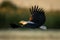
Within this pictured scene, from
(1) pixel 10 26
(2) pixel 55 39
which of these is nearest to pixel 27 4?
(1) pixel 10 26

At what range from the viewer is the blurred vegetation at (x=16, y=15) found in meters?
1.37

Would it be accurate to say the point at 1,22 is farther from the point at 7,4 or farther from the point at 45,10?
the point at 45,10

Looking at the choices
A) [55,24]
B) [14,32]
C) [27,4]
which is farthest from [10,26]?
[55,24]

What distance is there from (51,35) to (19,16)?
0.24 metres

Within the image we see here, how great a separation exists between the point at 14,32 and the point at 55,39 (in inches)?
10.6

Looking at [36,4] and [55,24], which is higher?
[36,4]

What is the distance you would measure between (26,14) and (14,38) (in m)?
0.17

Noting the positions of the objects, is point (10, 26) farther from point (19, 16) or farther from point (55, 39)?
point (55, 39)

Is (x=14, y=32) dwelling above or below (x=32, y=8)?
below

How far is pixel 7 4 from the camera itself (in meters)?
1.38

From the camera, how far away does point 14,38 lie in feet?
4.45

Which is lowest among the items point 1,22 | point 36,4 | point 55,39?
point 55,39

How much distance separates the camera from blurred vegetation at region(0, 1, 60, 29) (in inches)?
53.8

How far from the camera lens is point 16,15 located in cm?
137
